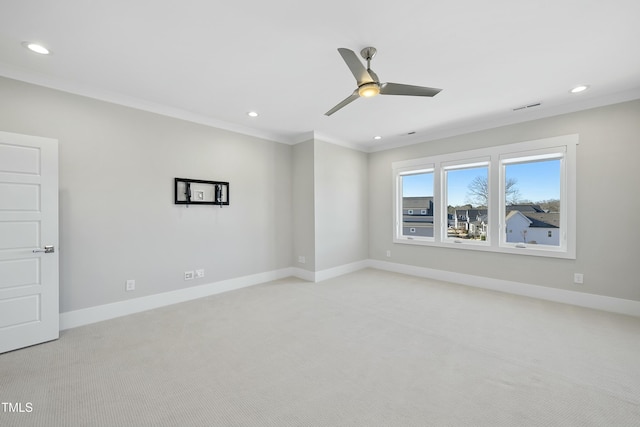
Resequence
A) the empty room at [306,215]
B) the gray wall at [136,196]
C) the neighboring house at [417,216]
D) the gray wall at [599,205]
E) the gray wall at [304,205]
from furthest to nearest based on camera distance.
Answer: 1. the neighboring house at [417,216]
2. the gray wall at [304,205]
3. the gray wall at [599,205]
4. the gray wall at [136,196]
5. the empty room at [306,215]

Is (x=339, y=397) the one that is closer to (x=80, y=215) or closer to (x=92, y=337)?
(x=92, y=337)

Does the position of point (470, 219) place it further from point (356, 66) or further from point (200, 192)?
point (200, 192)

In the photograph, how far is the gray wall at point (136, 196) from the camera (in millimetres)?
2939

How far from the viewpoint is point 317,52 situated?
2436 mm

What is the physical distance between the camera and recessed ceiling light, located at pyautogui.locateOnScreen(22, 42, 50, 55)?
7.52 feet

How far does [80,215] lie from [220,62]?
2.34 meters

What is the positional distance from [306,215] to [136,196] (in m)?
2.63

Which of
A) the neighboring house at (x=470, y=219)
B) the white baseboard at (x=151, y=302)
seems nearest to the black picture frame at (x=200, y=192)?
the white baseboard at (x=151, y=302)

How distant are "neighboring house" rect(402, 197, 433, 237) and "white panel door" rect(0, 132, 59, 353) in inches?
210

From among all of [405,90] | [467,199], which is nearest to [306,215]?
[467,199]

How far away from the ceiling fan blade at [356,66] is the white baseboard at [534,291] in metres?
3.89

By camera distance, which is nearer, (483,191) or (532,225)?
(532,225)

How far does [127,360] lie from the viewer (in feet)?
7.63

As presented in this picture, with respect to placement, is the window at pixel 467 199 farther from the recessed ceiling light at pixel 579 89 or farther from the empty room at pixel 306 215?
the recessed ceiling light at pixel 579 89
